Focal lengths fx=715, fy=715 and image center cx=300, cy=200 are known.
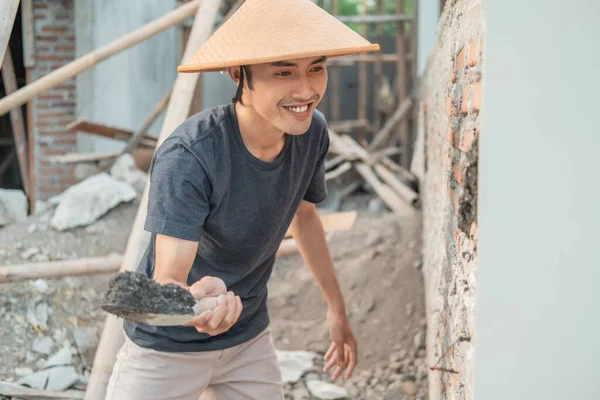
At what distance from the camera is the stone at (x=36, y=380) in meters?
3.85

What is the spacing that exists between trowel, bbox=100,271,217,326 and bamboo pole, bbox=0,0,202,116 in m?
2.25

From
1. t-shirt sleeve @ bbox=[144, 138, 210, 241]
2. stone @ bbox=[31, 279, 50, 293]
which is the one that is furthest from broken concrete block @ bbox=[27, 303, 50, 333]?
t-shirt sleeve @ bbox=[144, 138, 210, 241]

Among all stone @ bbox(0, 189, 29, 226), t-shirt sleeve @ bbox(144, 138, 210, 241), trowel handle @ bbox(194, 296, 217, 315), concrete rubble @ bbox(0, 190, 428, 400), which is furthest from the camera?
stone @ bbox(0, 189, 29, 226)

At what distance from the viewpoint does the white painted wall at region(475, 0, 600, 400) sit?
143 centimetres

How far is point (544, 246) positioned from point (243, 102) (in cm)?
101

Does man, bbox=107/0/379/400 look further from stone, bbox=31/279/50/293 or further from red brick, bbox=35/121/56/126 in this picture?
red brick, bbox=35/121/56/126

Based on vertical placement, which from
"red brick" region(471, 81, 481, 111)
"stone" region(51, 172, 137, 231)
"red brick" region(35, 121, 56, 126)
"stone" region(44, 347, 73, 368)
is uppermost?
"red brick" region(471, 81, 481, 111)

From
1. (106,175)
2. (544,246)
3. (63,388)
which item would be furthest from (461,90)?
(106,175)

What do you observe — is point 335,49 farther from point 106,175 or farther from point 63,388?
point 106,175

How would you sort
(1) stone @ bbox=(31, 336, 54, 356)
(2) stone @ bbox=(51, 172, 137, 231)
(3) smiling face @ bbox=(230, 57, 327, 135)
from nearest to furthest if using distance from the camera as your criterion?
(3) smiling face @ bbox=(230, 57, 327, 135)
(1) stone @ bbox=(31, 336, 54, 356)
(2) stone @ bbox=(51, 172, 137, 231)

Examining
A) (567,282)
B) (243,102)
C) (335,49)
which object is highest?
(335,49)

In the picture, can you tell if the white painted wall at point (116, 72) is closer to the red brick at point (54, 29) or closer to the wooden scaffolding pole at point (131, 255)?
the red brick at point (54, 29)

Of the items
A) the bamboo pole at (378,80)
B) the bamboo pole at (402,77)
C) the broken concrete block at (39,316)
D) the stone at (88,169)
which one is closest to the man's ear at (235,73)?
the broken concrete block at (39,316)

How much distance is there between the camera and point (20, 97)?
350 cm
